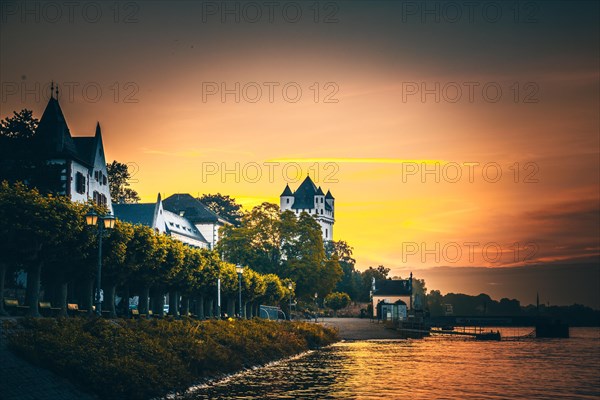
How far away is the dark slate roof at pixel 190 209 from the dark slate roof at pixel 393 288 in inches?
2122

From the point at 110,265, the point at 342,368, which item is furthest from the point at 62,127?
the point at 342,368

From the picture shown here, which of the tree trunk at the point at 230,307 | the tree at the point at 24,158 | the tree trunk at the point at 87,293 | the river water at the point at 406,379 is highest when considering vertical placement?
the tree at the point at 24,158

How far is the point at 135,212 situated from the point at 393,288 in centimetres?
9151

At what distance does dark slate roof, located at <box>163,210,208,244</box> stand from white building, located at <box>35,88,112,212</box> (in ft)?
112

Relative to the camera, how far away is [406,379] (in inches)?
1838

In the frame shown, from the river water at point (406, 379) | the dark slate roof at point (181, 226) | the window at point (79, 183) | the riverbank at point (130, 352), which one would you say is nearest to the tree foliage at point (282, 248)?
the dark slate roof at point (181, 226)

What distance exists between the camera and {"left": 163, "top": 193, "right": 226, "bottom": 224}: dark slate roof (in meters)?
143

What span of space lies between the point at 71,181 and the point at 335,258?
5406 centimetres

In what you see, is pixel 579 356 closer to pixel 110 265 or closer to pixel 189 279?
pixel 189 279

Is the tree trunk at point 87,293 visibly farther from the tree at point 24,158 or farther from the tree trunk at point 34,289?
the tree at point 24,158

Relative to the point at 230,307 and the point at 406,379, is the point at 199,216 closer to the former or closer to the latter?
the point at 230,307

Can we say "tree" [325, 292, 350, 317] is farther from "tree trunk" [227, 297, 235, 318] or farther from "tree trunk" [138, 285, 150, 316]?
"tree trunk" [138, 285, 150, 316]

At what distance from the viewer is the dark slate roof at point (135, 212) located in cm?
10494

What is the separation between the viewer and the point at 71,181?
74.9m
